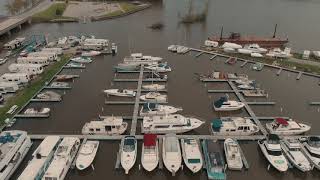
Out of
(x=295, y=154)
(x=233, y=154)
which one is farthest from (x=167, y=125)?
(x=295, y=154)

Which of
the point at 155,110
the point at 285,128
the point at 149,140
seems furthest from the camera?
the point at 155,110

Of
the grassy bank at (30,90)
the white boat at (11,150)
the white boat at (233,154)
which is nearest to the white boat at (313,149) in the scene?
the white boat at (233,154)

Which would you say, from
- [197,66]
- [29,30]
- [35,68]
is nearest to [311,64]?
[197,66]

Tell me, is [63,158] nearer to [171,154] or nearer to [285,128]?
[171,154]

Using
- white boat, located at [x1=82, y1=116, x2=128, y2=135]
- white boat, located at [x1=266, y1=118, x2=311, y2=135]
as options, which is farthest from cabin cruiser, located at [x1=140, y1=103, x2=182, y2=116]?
white boat, located at [x1=266, y1=118, x2=311, y2=135]

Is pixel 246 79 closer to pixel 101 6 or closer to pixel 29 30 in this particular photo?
pixel 29 30

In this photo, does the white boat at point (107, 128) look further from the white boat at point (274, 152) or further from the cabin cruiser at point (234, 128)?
the white boat at point (274, 152)

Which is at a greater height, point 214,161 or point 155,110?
point 155,110
